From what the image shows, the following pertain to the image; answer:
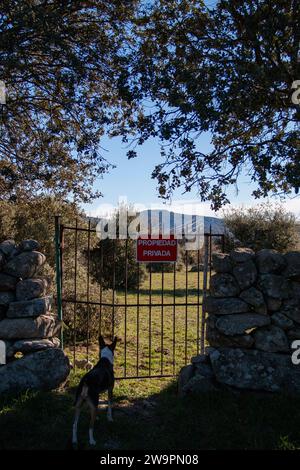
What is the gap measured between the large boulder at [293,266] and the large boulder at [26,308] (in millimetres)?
3707

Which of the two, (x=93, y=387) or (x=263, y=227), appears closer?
(x=93, y=387)

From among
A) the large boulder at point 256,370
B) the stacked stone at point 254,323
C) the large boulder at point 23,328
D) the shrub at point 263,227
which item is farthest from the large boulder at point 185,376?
the shrub at point 263,227

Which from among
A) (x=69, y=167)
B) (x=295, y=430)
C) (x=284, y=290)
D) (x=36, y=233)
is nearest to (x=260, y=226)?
(x=36, y=233)

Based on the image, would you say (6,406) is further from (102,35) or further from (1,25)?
(102,35)

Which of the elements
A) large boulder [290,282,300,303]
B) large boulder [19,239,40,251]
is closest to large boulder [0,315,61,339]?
large boulder [19,239,40,251]

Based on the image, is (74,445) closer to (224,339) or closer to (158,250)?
(224,339)

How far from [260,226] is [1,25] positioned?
18.2 meters

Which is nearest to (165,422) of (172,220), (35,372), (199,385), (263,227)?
(199,385)

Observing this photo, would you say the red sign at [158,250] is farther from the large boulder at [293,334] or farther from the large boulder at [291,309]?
the large boulder at [293,334]

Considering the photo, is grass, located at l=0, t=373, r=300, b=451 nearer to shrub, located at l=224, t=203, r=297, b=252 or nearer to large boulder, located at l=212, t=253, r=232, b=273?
large boulder, located at l=212, t=253, r=232, b=273

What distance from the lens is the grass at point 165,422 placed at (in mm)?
4594

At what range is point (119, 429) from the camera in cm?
502

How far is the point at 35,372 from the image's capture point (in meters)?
6.06

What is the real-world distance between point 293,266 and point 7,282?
432cm
